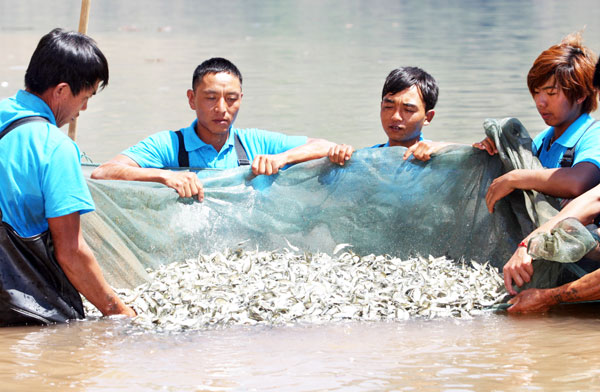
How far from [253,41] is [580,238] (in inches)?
727

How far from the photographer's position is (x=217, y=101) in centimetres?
540

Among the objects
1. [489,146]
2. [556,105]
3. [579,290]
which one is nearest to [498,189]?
[489,146]

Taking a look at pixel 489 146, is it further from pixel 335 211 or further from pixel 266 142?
pixel 266 142

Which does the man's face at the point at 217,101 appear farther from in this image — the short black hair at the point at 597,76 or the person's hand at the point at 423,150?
the short black hair at the point at 597,76

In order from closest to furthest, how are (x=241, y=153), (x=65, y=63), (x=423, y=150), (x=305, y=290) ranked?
(x=65, y=63) → (x=305, y=290) → (x=423, y=150) → (x=241, y=153)

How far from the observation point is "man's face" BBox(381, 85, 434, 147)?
5387 mm

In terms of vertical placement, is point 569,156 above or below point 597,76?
below

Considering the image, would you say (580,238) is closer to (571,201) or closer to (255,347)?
(571,201)

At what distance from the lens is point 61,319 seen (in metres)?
4.21

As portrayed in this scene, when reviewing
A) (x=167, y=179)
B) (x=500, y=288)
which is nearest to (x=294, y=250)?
(x=167, y=179)

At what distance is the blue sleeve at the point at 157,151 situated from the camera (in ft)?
17.6

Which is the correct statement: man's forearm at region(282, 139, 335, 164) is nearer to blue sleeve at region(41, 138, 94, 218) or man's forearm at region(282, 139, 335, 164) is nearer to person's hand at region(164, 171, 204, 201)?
person's hand at region(164, 171, 204, 201)

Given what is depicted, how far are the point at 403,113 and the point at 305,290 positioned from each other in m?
1.49

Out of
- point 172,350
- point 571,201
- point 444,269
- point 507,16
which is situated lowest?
point 172,350
